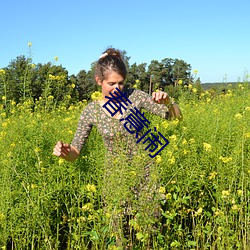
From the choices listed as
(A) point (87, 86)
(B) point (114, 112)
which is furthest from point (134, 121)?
(A) point (87, 86)

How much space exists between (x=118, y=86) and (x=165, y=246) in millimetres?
977

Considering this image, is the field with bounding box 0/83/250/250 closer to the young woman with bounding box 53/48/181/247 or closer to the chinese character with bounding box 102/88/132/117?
the young woman with bounding box 53/48/181/247

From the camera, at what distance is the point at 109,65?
88.4 inches

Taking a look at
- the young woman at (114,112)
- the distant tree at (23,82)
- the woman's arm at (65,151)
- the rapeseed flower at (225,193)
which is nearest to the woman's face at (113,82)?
the young woman at (114,112)

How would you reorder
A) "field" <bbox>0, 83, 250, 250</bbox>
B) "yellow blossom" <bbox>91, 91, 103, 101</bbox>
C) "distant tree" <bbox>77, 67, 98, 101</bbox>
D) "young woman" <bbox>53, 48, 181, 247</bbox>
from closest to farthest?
"field" <bbox>0, 83, 250, 250</bbox>, "young woman" <bbox>53, 48, 181, 247</bbox>, "yellow blossom" <bbox>91, 91, 103, 101</bbox>, "distant tree" <bbox>77, 67, 98, 101</bbox>

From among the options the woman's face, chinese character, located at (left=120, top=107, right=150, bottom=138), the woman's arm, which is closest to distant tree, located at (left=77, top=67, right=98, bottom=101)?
the woman's face

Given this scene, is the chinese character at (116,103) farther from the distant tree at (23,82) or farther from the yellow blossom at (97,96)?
the distant tree at (23,82)

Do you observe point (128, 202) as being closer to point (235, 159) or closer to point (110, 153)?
point (110, 153)

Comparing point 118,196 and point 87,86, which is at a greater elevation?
point 87,86

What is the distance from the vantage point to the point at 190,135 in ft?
9.96

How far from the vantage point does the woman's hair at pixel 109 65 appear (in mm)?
2232

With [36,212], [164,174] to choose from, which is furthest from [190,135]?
[36,212]

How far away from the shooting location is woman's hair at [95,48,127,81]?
2.23 m

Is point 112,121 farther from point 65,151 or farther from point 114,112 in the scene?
point 65,151
